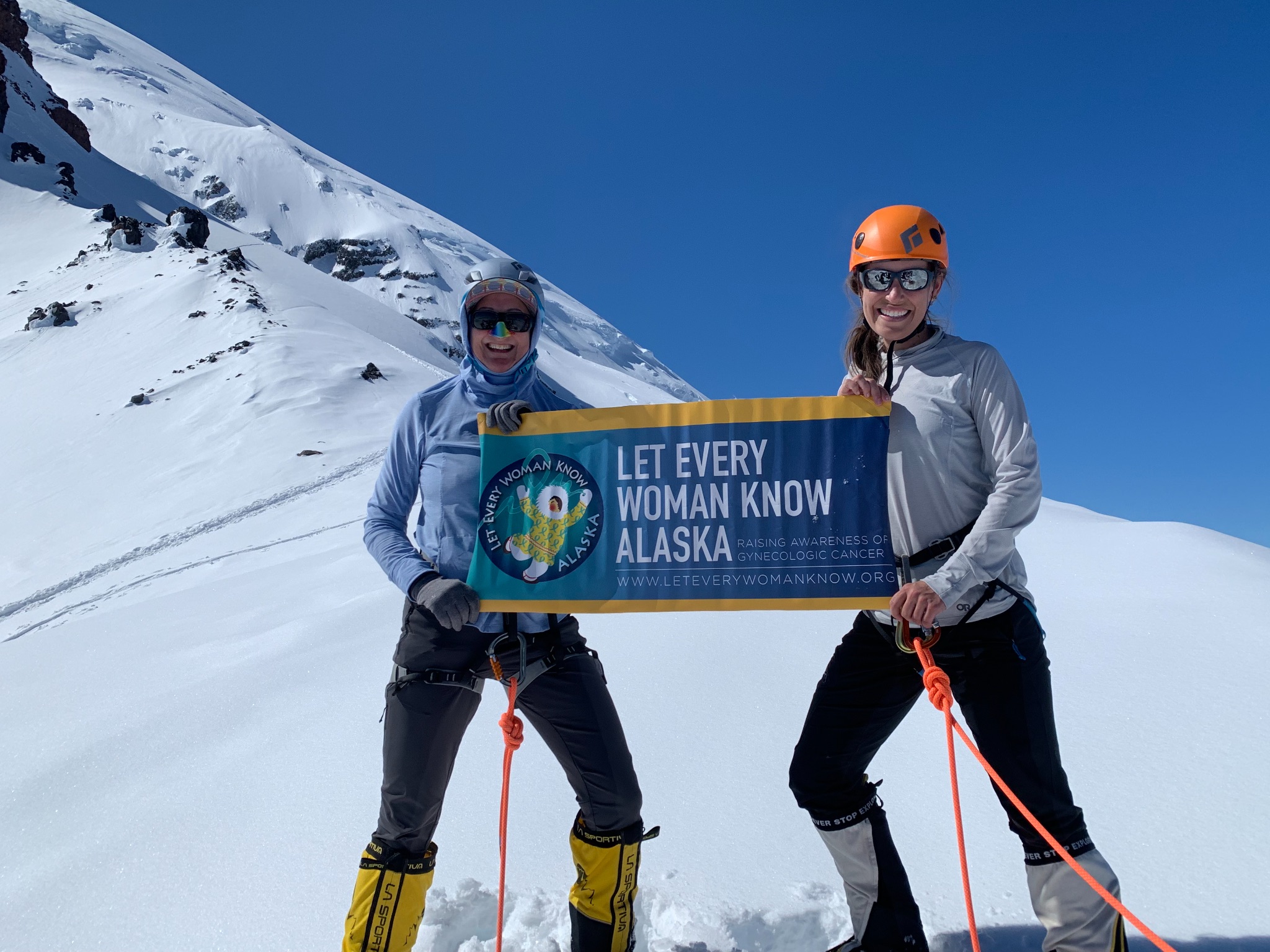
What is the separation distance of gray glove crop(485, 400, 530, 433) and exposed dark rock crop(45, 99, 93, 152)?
73899 millimetres

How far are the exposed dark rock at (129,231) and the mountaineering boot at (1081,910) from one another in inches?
1742

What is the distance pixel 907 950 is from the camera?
2305mm

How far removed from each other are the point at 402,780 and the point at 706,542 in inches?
47.0

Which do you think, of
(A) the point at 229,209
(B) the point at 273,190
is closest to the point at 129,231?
(A) the point at 229,209

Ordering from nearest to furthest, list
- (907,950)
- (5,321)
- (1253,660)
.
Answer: (907,950), (1253,660), (5,321)

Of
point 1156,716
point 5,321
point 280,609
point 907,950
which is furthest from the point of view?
point 5,321

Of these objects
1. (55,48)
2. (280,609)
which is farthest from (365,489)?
(55,48)

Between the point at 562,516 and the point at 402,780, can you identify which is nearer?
the point at 402,780

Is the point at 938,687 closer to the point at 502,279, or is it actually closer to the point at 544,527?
the point at 544,527

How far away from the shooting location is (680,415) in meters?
2.60

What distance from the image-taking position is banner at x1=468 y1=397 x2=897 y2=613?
7.91ft

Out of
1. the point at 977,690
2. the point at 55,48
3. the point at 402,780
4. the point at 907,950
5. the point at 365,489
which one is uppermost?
the point at 55,48

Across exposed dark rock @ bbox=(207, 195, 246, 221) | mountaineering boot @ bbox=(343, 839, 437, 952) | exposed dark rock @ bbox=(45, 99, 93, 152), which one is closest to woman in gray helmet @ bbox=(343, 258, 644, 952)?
mountaineering boot @ bbox=(343, 839, 437, 952)

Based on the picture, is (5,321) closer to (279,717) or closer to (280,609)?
(280,609)
